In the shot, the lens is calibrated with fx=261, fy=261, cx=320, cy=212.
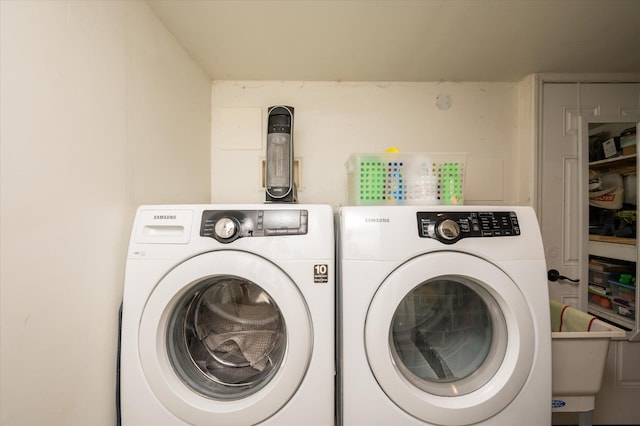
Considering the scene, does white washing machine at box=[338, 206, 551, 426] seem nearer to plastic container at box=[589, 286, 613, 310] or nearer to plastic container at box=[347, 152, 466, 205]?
plastic container at box=[347, 152, 466, 205]

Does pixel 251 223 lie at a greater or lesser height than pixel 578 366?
greater

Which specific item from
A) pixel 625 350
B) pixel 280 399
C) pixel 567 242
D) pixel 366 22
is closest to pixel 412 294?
pixel 280 399

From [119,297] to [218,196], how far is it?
78 cm

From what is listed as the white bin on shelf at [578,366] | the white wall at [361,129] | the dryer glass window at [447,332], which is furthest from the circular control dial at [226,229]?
the white bin on shelf at [578,366]

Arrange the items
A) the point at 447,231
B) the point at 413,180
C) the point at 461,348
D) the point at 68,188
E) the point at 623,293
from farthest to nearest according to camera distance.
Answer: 1. the point at 623,293
2. the point at 413,180
3. the point at 461,348
4. the point at 447,231
5. the point at 68,188

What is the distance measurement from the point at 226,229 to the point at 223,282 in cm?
19

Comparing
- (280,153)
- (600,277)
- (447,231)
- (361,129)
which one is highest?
(361,129)

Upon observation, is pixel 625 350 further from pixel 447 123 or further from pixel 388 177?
pixel 388 177

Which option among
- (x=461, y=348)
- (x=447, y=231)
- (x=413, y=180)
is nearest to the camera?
(x=447, y=231)

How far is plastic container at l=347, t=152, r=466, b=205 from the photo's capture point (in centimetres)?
99

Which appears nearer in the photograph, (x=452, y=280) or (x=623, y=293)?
(x=452, y=280)

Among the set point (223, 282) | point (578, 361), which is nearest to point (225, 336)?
point (223, 282)

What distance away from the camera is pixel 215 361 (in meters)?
0.85

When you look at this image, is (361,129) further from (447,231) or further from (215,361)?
(215,361)
